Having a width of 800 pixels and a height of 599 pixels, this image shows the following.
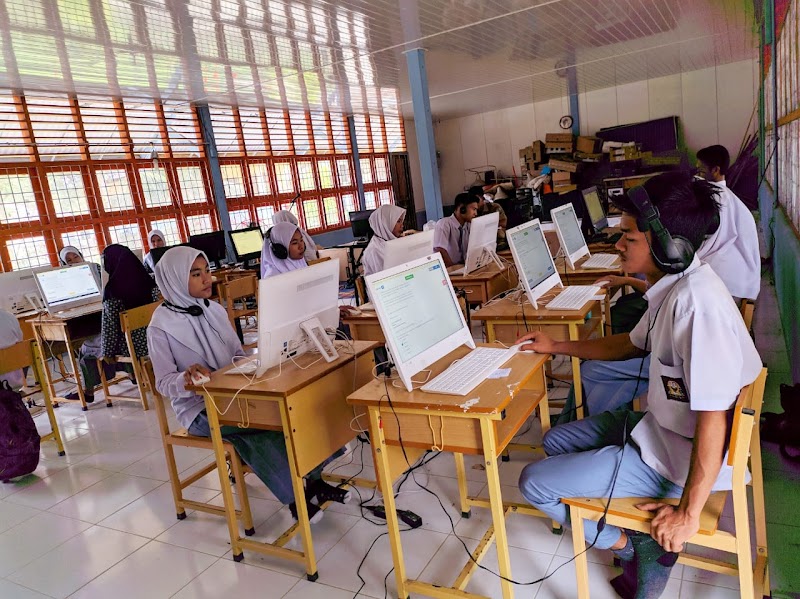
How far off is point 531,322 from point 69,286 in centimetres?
451

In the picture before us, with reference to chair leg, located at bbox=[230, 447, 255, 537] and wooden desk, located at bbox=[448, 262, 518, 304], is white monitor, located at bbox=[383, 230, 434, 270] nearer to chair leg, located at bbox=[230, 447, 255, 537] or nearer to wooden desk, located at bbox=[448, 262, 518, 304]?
wooden desk, located at bbox=[448, 262, 518, 304]

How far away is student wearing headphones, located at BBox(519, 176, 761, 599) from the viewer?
A: 54.6 inches

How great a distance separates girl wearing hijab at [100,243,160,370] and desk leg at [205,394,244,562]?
2427mm

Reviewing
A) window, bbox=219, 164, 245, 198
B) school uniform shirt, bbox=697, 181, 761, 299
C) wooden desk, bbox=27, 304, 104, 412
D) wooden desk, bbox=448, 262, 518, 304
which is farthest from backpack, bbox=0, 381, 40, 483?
window, bbox=219, 164, 245, 198

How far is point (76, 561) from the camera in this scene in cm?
251

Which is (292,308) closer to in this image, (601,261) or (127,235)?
(601,261)

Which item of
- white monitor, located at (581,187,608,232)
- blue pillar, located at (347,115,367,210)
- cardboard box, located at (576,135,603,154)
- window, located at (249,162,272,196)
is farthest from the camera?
blue pillar, located at (347,115,367,210)

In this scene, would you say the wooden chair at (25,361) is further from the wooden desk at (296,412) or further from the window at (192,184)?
the window at (192,184)

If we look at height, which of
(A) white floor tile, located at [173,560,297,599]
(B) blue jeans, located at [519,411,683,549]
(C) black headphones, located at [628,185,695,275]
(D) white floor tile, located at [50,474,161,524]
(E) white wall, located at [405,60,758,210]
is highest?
(E) white wall, located at [405,60,758,210]

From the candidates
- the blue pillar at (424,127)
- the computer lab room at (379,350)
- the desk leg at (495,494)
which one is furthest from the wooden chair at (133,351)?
the blue pillar at (424,127)

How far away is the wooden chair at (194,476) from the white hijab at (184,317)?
0.25 m

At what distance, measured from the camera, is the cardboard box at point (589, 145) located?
10.9m

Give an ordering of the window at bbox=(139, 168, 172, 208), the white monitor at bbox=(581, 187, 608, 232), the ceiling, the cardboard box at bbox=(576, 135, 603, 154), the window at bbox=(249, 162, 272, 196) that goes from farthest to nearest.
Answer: the cardboard box at bbox=(576, 135, 603, 154) → the window at bbox=(249, 162, 272, 196) → the window at bbox=(139, 168, 172, 208) → the white monitor at bbox=(581, 187, 608, 232) → the ceiling

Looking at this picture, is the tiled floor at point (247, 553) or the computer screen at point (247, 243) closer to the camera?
the tiled floor at point (247, 553)
